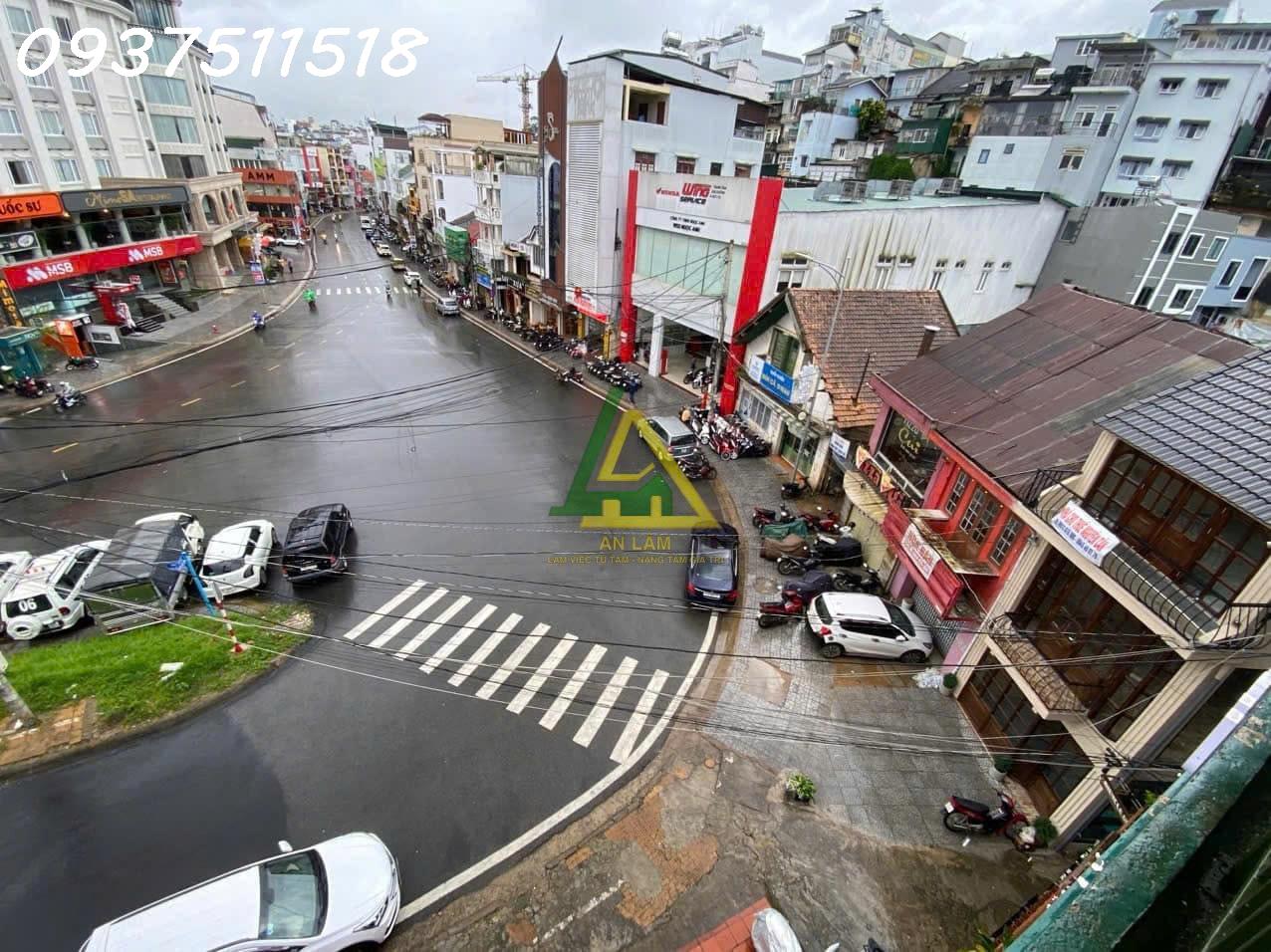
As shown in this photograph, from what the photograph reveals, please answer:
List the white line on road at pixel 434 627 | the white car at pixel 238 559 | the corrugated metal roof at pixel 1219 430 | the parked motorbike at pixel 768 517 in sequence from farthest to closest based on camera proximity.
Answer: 1. the parked motorbike at pixel 768 517
2. the white car at pixel 238 559
3. the white line on road at pixel 434 627
4. the corrugated metal roof at pixel 1219 430

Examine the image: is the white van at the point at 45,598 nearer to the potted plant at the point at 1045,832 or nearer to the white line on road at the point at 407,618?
the white line on road at the point at 407,618

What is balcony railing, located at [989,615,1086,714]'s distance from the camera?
10344 millimetres

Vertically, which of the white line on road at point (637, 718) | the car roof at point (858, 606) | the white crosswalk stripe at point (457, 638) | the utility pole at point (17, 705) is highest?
the car roof at point (858, 606)

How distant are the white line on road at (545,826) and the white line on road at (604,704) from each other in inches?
42.4

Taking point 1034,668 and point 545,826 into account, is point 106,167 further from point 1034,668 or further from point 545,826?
point 1034,668

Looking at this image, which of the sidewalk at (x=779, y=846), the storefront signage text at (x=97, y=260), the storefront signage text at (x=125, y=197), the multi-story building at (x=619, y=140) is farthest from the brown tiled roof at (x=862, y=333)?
the storefront signage text at (x=125, y=197)

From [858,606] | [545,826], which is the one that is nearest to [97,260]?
[545,826]

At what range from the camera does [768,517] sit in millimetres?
20938

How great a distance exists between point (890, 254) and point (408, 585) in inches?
1068

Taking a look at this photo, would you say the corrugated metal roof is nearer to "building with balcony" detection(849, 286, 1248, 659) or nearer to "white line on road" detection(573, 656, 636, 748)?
"building with balcony" detection(849, 286, 1248, 659)

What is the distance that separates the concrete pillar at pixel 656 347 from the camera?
33000mm

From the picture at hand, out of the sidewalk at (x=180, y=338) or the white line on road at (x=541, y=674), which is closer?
the white line on road at (x=541, y=674)

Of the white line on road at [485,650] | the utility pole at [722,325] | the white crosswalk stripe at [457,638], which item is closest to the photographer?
the white line on road at [485,650]

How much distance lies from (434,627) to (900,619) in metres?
13.5
